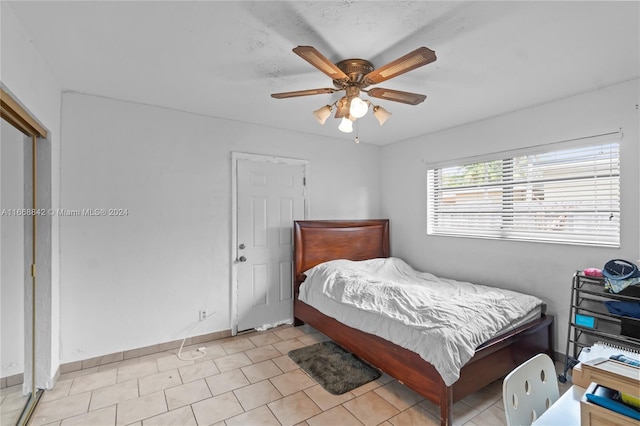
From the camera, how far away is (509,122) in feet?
10.6

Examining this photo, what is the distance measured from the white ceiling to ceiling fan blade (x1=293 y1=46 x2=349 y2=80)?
0.20m

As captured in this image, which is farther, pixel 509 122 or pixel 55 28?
pixel 509 122

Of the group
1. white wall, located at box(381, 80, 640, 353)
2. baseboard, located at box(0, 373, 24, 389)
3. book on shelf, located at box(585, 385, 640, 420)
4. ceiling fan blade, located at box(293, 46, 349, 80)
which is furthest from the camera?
white wall, located at box(381, 80, 640, 353)

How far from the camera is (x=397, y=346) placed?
7.63 feet

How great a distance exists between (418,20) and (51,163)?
2.81 meters

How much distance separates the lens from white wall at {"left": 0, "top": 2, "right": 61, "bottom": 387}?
69.2 inches

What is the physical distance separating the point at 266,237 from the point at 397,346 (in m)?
1.99

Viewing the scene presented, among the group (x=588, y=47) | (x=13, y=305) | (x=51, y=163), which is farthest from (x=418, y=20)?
(x=13, y=305)

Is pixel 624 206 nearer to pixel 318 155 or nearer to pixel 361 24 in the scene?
pixel 361 24

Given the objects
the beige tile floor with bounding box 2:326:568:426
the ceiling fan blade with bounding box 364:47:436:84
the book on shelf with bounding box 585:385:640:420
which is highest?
the ceiling fan blade with bounding box 364:47:436:84

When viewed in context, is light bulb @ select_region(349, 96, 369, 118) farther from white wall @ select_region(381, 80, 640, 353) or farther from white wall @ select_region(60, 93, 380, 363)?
white wall @ select_region(381, 80, 640, 353)

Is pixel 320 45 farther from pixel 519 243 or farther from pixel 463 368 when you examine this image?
pixel 519 243

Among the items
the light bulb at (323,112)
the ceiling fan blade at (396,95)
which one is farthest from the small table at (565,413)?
the light bulb at (323,112)

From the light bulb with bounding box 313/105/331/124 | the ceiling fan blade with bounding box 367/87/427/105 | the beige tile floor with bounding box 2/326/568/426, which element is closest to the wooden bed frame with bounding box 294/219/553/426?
the beige tile floor with bounding box 2/326/568/426
